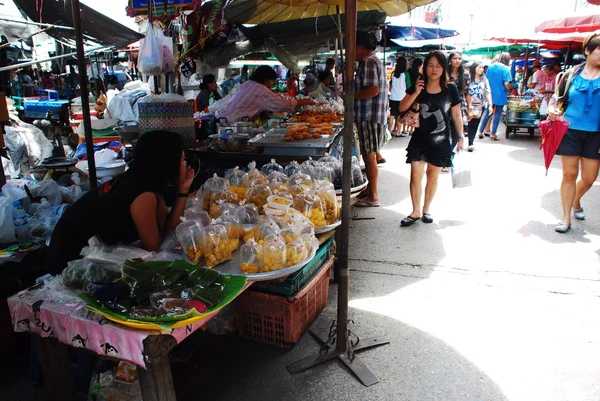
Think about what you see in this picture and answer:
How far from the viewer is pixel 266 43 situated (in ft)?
26.5

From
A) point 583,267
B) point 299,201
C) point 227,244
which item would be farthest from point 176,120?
point 583,267

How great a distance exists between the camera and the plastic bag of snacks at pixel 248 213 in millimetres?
2771

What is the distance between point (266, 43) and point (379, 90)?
11.5 ft

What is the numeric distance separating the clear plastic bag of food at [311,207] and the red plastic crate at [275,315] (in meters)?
0.44

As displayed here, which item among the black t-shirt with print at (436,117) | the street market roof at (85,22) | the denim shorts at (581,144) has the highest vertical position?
the street market roof at (85,22)

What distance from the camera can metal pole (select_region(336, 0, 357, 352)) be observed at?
231cm

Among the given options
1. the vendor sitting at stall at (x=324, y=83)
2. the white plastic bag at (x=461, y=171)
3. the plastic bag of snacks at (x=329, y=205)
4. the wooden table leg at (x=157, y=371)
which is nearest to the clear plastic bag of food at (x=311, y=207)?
the plastic bag of snacks at (x=329, y=205)

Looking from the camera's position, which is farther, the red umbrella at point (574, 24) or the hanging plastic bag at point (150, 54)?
the red umbrella at point (574, 24)

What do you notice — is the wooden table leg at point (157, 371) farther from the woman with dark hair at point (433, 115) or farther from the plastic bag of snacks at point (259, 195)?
the woman with dark hair at point (433, 115)

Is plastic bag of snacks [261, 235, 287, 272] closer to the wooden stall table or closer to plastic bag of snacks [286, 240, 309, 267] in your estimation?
plastic bag of snacks [286, 240, 309, 267]

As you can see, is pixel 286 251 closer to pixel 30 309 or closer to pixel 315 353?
pixel 315 353

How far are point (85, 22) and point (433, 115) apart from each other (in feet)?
22.7

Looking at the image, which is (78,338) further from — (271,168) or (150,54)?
(150,54)

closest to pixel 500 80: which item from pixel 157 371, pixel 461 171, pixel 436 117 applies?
pixel 461 171
